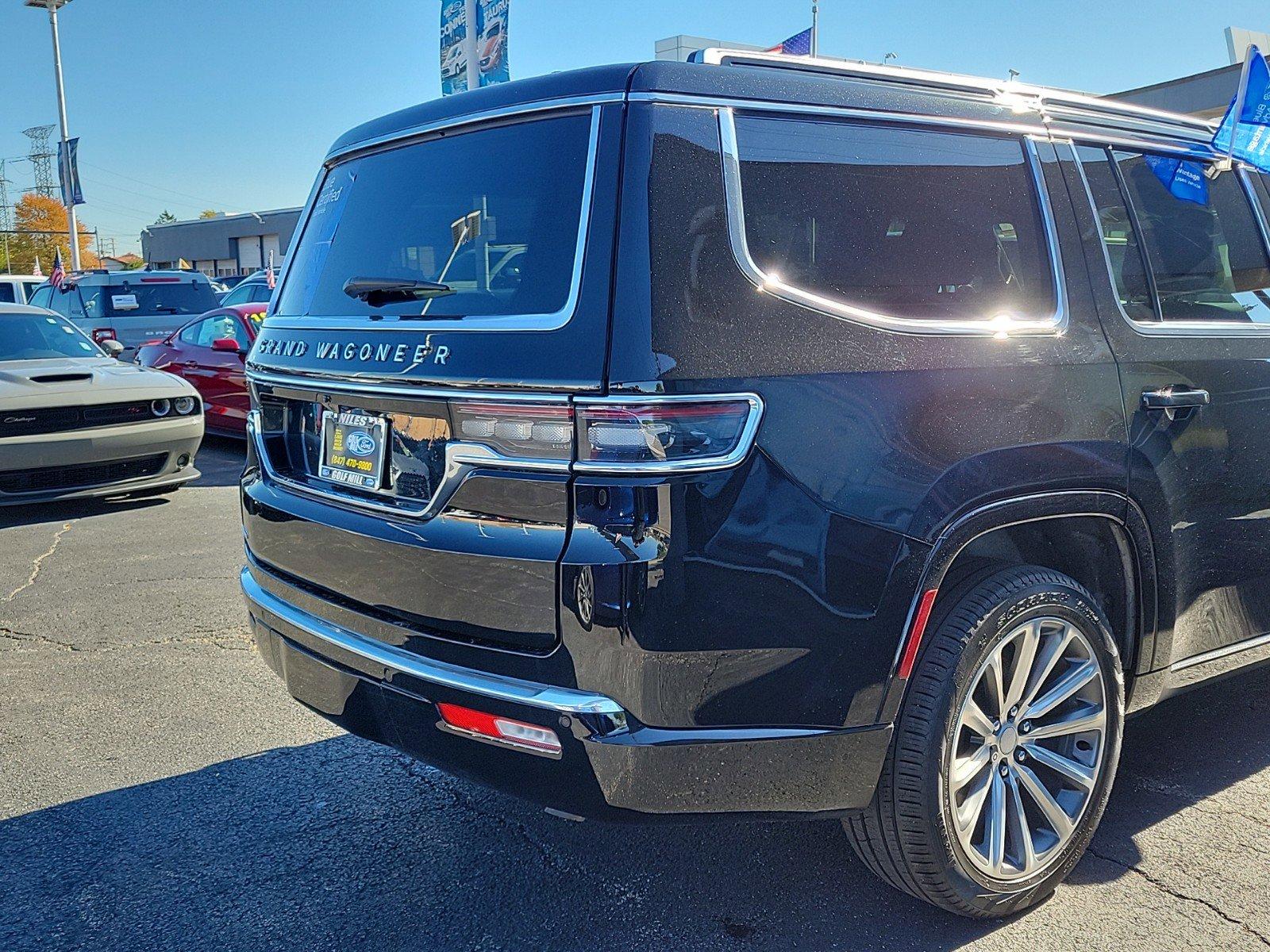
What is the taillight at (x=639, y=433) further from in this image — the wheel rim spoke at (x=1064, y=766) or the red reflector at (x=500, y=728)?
the wheel rim spoke at (x=1064, y=766)

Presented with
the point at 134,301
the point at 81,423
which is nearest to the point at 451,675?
the point at 81,423

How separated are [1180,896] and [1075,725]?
519mm

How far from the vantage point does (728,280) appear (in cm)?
227

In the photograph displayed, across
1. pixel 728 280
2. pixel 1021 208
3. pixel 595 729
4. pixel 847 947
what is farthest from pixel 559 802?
pixel 1021 208

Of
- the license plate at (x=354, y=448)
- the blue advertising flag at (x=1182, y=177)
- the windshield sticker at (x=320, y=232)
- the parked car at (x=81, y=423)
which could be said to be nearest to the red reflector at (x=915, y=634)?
the license plate at (x=354, y=448)

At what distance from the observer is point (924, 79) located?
2.77 m

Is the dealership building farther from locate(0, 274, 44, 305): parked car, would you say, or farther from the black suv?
the black suv

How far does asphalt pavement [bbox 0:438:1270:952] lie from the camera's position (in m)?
2.68

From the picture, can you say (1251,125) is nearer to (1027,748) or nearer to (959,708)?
(1027,748)

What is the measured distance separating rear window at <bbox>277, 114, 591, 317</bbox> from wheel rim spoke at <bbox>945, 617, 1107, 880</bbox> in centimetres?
138

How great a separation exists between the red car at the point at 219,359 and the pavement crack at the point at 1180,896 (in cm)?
900

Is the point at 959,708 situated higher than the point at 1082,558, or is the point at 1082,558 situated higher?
the point at 1082,558

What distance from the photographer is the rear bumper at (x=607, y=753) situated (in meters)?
2.20

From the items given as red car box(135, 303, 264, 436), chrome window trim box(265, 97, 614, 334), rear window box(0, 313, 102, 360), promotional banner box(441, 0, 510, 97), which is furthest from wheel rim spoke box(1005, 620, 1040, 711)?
promotional banner box(441, 0, 510, 97)
